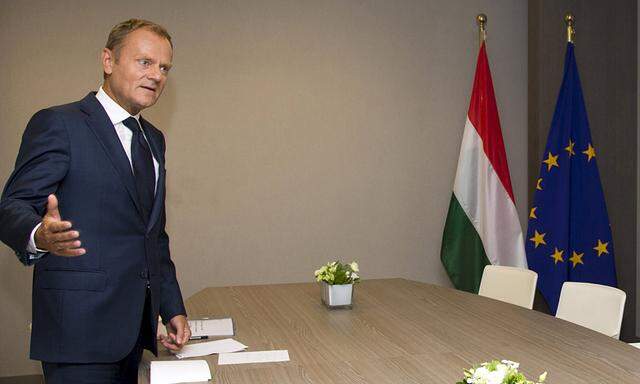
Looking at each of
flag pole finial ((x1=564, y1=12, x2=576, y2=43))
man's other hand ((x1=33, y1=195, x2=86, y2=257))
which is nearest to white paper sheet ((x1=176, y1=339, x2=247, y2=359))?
man's other hand ((x1=33, y1=195, x2=86, y2=257))

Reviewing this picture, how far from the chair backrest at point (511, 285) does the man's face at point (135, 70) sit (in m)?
2.39

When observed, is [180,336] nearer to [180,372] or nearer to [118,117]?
[180,372]

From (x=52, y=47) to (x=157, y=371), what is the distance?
3651mm

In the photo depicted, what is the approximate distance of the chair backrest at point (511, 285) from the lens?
3.76 metres

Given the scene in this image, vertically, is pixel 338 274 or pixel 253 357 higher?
pixel 338 274

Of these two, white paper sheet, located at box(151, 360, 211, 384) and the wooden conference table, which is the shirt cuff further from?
the wooden conference table

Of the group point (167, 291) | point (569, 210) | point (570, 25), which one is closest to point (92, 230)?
point (167, 291)

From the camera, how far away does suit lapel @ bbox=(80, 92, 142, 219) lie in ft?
7.03

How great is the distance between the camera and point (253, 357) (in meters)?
2.48

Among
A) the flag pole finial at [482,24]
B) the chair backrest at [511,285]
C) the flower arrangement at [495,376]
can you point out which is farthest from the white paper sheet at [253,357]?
the flag pole finial at [482,24]

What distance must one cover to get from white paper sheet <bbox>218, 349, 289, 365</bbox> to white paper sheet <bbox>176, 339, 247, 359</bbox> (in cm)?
7

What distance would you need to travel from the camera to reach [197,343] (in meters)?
2.70

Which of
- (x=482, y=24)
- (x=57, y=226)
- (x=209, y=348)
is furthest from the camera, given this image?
(x=482, y=24)

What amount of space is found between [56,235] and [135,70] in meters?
0.79
